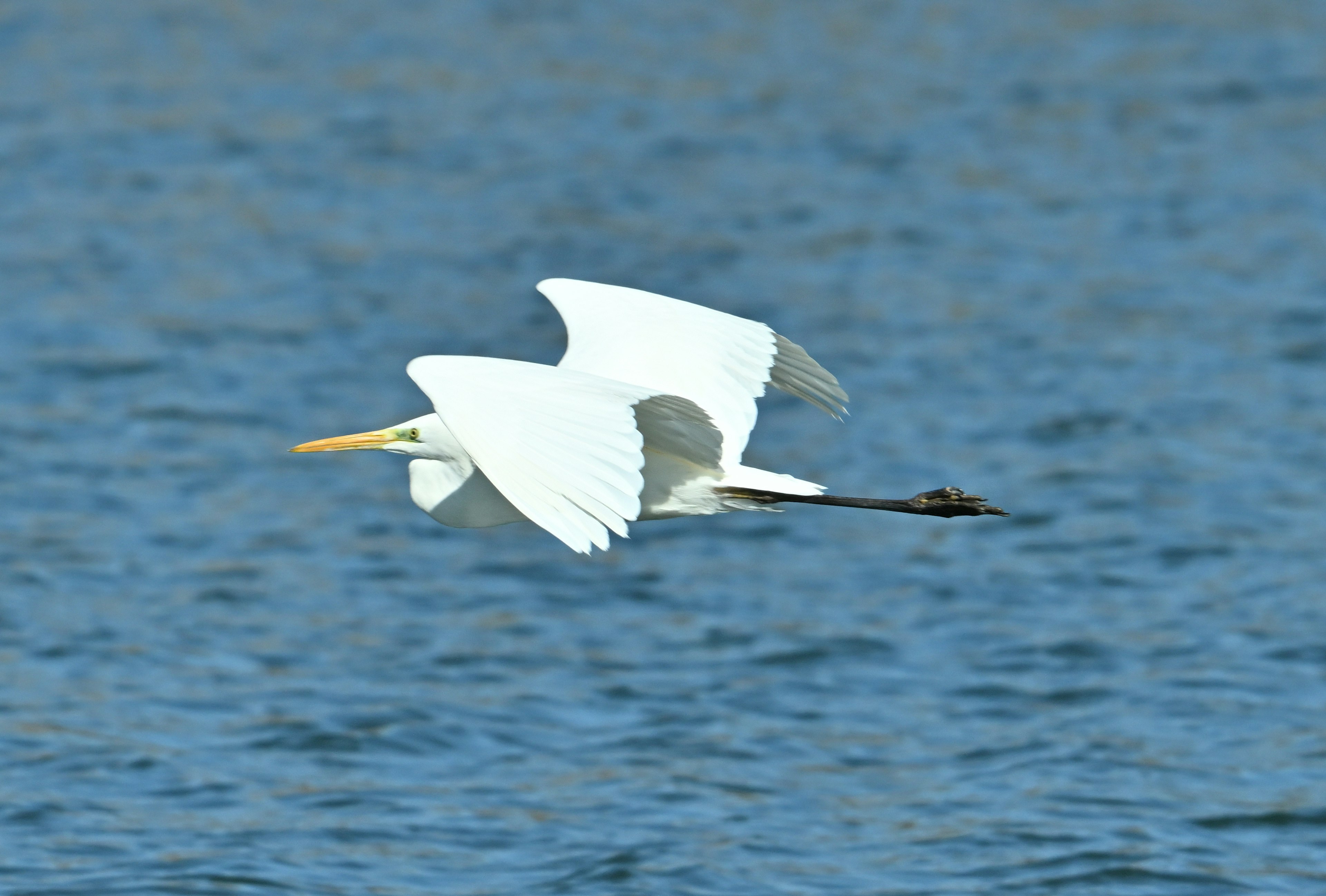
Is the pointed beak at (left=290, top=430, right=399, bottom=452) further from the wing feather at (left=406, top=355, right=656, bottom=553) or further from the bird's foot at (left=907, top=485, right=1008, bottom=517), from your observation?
the bird's foot at (left=907, top=485, right=1008, bottom=517)

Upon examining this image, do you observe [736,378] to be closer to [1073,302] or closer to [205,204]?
[1073,302]

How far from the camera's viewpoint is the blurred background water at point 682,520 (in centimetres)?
989

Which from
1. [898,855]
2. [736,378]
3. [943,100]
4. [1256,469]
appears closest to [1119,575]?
[1256,469]

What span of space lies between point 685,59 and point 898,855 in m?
13.3

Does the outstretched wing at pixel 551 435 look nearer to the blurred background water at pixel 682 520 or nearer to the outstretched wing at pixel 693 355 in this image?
the outstretched wing at pixel 693 355

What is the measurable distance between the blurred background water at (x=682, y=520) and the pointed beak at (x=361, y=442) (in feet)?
8.15

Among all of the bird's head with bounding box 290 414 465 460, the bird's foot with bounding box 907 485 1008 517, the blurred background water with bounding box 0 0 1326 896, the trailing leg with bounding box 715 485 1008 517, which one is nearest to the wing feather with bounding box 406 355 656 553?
the bird's head with bounding box 290 414 465 460

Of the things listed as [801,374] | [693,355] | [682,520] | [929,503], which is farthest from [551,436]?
[682,520]

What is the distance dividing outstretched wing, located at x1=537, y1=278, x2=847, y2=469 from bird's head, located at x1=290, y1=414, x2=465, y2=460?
0.58 meters

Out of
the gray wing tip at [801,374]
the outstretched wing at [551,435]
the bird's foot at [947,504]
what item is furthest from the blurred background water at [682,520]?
the outstretched wing at [551,435]

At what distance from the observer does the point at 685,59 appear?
21.5 m

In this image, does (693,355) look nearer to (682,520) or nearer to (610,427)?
(610,427)

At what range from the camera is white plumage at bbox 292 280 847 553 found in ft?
19.4

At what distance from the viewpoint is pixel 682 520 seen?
44.3 feet
